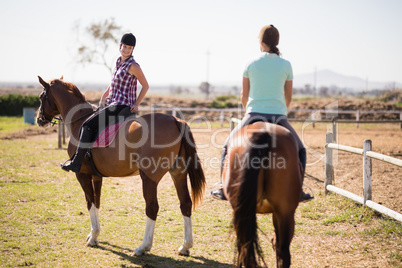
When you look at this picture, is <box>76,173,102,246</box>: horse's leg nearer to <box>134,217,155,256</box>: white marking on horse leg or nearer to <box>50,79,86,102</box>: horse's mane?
<box>134,217,155,256</box>: white marking on horse leg

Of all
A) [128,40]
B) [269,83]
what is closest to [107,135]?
[128,40]

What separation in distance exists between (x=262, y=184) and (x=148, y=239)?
2231mm

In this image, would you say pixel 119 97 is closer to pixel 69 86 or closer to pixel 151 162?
pixel 151 162

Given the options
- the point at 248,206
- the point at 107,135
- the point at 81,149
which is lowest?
the point at 248,206

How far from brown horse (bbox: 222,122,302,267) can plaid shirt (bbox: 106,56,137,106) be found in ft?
7.60

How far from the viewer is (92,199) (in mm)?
5484

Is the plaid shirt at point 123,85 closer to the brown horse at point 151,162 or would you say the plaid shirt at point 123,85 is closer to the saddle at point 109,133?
the saddle at point 109,133

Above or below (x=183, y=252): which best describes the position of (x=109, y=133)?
above

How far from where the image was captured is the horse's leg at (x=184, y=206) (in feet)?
16.1

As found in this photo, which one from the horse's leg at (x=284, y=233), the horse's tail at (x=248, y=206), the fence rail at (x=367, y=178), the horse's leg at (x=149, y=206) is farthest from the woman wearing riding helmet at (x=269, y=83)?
the fence rail at (x=367, y=178)

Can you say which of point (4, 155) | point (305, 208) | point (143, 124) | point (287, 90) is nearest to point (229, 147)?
point (287, 90)

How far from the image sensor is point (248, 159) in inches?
128

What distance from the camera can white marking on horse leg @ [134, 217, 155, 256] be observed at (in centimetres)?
478

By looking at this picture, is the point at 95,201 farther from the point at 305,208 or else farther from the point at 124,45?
the point at 305,208
